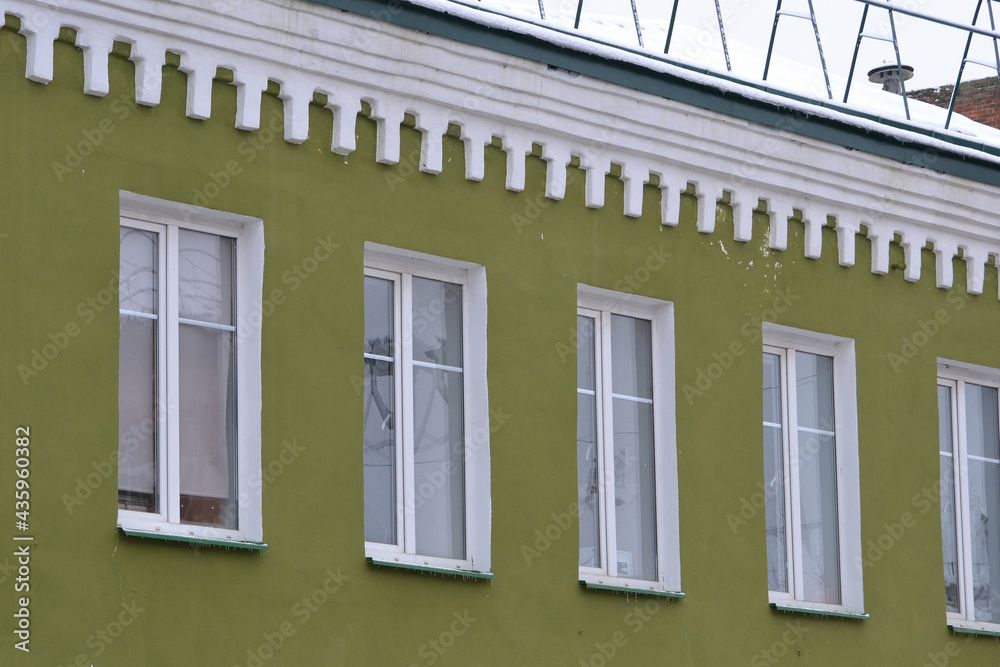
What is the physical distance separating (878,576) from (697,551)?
1833 millimetres

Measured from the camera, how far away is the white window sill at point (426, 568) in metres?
11.5

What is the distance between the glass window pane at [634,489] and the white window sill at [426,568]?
1461 mm

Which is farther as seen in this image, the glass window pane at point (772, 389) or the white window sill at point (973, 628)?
the white window sill at point (973, 628)

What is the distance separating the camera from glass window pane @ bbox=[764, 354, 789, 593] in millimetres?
14016

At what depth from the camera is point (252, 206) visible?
1142cm

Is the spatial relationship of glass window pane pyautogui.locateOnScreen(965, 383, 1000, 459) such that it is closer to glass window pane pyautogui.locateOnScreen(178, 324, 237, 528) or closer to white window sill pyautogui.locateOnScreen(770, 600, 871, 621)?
white window sill pyautogui.locateOnScreen(770, 600, 871, 621)

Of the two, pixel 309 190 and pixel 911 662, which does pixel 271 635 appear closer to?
pixel 309 190

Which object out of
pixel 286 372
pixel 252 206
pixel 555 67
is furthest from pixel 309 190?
pixel 555 67

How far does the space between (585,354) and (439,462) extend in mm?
1491

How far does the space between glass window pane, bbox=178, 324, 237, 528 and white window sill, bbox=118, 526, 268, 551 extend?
270 millimetres
